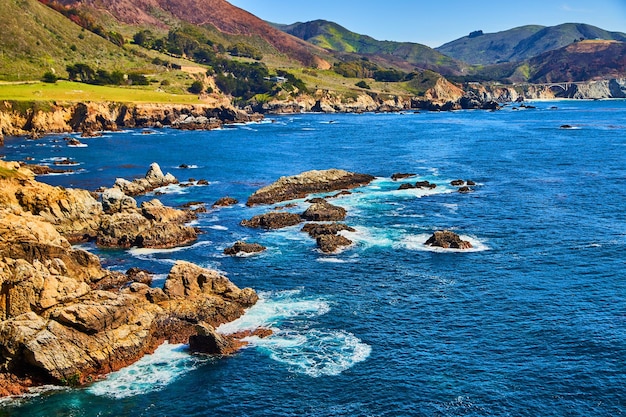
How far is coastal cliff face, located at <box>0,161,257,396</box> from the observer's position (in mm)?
42438

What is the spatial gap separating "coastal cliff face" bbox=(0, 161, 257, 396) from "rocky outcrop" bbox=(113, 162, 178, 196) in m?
39.0

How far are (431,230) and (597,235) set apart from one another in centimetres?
1928

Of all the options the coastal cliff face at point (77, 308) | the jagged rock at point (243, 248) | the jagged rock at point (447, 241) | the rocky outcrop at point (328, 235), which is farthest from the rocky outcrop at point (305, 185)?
the coastal cliff face at point (77, 308)

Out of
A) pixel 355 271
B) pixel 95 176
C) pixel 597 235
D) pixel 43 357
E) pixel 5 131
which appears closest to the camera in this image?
pixel 43 357

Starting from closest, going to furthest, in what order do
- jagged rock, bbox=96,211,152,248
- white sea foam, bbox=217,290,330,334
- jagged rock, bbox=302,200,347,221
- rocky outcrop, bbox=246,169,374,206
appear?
1. white sea foam, bbox=217,290,330,334
2. jagged rock, bbox=96,211,152,248
3. jagged rock, bbox=302,200,347,221
4. rocky outcrop, bbox=246,169,374,206

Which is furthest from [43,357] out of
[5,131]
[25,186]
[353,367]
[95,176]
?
[5,131]

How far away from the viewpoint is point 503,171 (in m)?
121

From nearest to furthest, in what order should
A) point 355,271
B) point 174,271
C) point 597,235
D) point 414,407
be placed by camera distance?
point 414,407 < point 174,271 < point 355,271 < point 597,235

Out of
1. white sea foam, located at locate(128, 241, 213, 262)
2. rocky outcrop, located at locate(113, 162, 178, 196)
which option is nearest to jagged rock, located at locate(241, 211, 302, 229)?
white sea foam, located at locate(128, 241, 213, 262)

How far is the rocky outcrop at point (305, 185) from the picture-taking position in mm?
97688

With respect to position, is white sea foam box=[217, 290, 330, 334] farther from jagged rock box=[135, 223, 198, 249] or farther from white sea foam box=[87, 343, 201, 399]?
jagged rock box=[135, 223, 198, 249]

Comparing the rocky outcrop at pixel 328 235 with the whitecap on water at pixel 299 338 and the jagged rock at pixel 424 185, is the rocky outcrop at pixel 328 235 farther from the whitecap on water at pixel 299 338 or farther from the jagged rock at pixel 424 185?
the jagged rock at pixel 424 185

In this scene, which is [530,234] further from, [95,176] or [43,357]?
[95,176]

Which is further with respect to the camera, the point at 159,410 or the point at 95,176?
the point at 95,176
